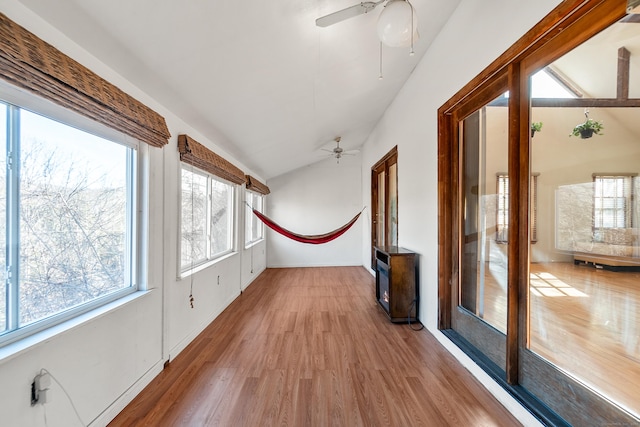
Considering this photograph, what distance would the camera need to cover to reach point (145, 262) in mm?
1812

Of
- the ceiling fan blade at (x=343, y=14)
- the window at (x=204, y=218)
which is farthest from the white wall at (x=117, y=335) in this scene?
the ceiling fan blade at (x=343, y=14)

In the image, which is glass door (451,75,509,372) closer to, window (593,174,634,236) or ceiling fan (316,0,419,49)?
window (593,174,634,236)

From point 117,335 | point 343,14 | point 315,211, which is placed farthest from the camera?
point 315,211

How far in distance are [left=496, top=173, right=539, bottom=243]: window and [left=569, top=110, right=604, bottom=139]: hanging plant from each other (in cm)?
25

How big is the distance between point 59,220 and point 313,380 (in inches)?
67.0

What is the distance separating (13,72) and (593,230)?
2.44 m

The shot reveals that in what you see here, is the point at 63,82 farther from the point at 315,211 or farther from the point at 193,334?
the point at 315,211

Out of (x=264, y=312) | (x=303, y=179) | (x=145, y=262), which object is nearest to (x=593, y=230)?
(x=145, y=262)

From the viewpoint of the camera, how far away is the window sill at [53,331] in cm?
98

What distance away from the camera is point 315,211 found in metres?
6.13

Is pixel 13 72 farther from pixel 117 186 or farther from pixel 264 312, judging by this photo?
pixel 264 312

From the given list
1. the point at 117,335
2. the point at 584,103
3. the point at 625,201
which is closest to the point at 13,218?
the point at 117,335

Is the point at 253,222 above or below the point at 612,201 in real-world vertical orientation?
below

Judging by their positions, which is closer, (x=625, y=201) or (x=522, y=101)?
(x=625, y=201)
